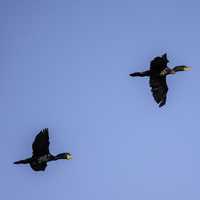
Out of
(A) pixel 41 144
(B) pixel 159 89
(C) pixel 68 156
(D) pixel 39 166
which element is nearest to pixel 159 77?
(B) pixel 159 89

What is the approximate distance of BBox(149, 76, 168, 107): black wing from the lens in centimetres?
5844

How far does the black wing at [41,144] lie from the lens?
186ft

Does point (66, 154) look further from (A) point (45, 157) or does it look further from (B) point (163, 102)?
(B) point (163, 102)

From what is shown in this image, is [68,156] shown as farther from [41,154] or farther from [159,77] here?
[159,77]

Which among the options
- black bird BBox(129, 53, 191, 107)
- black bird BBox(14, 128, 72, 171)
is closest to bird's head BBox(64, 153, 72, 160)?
black bird BBox(14, 128, 72, 171)

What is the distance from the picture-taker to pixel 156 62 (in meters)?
56.6

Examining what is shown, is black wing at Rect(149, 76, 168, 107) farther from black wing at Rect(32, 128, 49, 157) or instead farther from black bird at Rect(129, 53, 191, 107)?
black wing at Rect(32, 128, 49, 157)

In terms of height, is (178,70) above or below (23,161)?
above

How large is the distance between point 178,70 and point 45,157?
951 centimetres

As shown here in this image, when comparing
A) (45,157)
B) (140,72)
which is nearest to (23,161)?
(45,157)

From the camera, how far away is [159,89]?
193 feet

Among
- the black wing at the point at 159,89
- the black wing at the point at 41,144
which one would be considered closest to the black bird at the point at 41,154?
the black wing at the point at 41,144

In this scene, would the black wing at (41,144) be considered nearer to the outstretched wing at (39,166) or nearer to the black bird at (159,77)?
the outstretched wing at (39,166)

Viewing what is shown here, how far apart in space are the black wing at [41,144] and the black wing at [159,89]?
6945 mm
